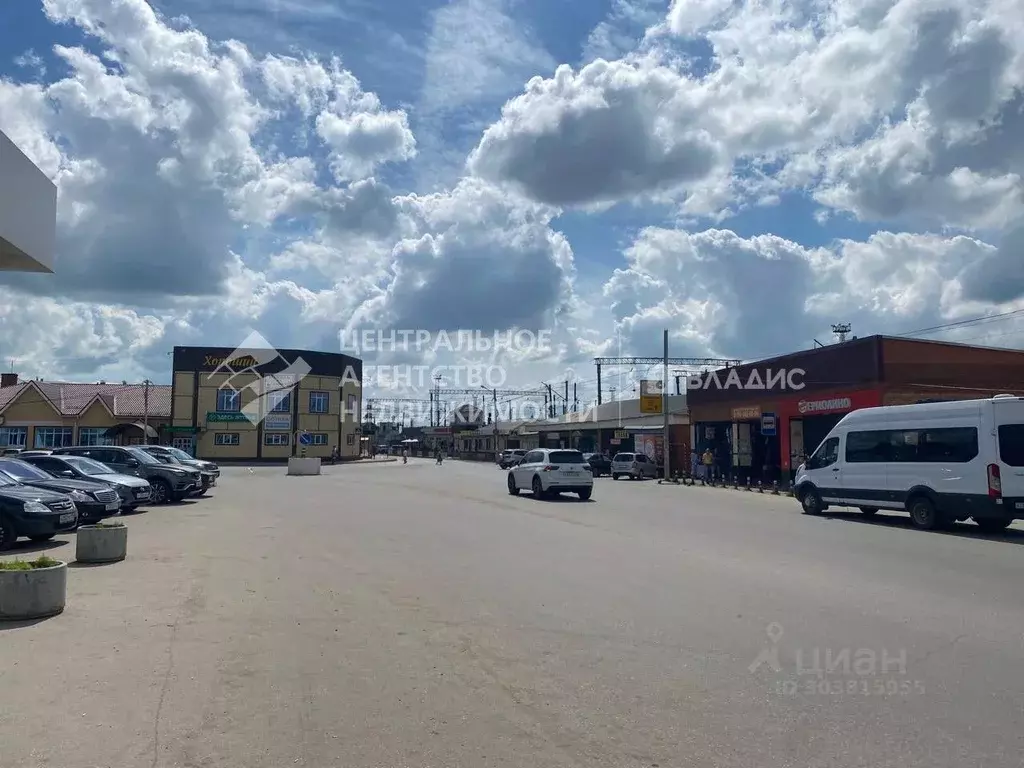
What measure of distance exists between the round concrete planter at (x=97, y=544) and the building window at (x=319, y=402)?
6605cm

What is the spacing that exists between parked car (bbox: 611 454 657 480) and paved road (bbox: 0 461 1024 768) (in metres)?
28.7

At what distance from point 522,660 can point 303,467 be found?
42534 millimetres

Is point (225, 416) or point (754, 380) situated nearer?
point (754, 380)

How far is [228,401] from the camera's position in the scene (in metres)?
74.0

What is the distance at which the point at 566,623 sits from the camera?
8.05 metres

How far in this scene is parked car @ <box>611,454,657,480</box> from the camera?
42.4 metres

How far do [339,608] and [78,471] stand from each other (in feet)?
42.9

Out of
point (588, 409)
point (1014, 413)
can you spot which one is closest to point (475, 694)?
point (1014, 413)

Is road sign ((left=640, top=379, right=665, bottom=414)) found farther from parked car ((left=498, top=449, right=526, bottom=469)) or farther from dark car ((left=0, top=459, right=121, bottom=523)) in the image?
dark car ((left=0, top=459, right=121, bottom=523))

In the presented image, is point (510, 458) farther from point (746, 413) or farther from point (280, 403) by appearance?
point (280, 403)

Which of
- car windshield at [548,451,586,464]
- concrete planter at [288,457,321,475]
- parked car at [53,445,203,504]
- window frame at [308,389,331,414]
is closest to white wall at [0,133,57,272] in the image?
parked car at [53,445,203,504]

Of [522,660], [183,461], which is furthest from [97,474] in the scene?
[522,660]

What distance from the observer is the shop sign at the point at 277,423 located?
75.0m

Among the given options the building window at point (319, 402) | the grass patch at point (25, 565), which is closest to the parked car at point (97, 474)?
the grass patch at point (25, 565)
